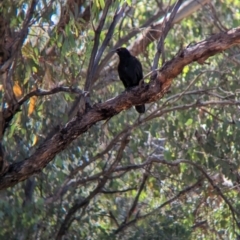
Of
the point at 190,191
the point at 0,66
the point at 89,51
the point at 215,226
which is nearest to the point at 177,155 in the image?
the point at 190,191

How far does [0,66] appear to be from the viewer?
22.5 ft

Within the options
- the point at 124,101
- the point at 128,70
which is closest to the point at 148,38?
the point at 128,70

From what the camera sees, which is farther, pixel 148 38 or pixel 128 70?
pixel 148 38

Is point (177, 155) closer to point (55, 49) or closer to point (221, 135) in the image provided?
point (221, 135)

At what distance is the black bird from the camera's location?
873 cm

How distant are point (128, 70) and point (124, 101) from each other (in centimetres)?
→ 278

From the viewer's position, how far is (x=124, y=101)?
611 cm

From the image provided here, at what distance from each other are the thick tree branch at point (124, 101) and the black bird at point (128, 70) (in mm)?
2539

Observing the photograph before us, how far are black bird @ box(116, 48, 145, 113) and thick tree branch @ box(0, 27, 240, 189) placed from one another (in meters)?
2.54

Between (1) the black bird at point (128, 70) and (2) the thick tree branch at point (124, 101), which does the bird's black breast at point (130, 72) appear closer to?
(1) the black bird at point (128, 70)

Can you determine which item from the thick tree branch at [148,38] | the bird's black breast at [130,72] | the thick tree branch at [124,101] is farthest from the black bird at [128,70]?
the thick tree branch at [124,101]

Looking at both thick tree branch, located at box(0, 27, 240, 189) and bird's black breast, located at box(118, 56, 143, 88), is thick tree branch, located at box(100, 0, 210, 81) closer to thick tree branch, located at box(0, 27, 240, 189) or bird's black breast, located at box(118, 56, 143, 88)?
bird's black breast, located at box(118, 56, 143, 88)

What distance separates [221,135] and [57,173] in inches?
78.1

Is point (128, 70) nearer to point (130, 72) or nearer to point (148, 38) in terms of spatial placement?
point (130, 72)
